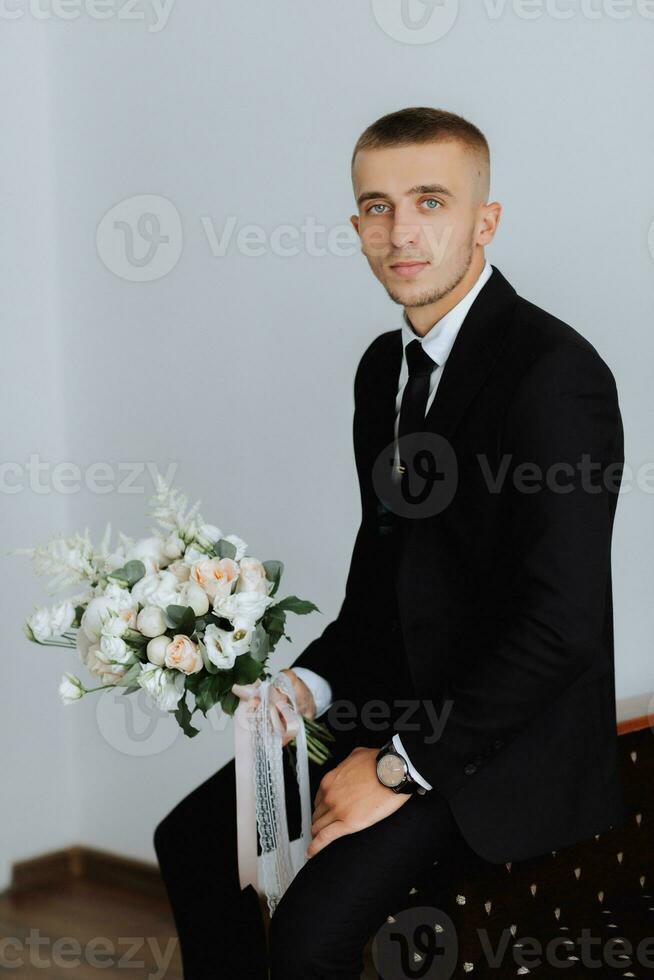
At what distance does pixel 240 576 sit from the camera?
2.12 metres

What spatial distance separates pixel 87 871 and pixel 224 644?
2.30m

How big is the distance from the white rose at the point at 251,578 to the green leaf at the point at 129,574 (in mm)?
170

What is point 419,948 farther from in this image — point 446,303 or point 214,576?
point 446,303

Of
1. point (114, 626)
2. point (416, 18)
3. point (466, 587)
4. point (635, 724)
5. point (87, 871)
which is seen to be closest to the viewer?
point (114, 626)

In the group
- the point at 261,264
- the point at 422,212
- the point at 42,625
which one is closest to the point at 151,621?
the point at 42,625

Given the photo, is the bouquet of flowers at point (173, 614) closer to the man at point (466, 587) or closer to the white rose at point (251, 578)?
the white rose at point (251, 578)

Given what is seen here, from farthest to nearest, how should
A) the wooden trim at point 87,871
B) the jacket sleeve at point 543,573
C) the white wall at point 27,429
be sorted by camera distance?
the wooden trim at point 87,871, the white wall at point 27,429, the jacket sleeve at point 543,573

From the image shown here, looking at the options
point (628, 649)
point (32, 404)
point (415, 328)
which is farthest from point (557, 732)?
point (32, 404)

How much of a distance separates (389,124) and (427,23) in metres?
1.02

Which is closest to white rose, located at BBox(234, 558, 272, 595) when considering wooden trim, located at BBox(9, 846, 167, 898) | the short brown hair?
the short brown hair

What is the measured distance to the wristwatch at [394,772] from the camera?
1.97 m

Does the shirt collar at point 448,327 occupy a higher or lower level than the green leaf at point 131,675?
higher

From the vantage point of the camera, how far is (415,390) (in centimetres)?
224
